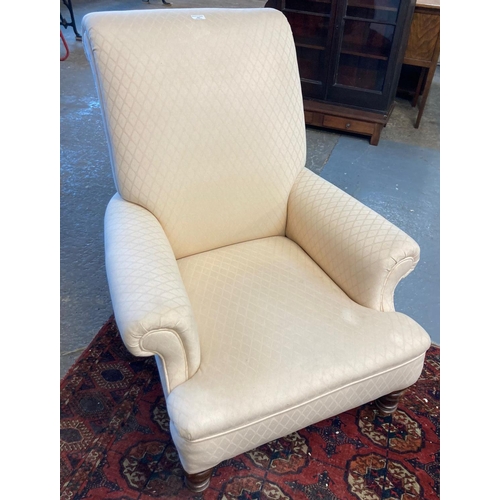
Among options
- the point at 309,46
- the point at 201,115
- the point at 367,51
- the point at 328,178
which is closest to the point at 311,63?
the point at 309,46

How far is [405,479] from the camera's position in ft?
3.90

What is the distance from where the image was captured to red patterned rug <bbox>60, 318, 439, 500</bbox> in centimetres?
A: 114

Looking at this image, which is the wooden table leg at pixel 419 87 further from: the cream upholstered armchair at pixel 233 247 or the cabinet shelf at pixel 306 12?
the cream upholstered armchair at pixel 233 247

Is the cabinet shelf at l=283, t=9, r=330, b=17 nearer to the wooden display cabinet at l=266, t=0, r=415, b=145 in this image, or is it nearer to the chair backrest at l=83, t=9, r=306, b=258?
the wooden display cabinet at l=266, t=0, r=415, b=145

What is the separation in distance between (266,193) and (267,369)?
1.89ft

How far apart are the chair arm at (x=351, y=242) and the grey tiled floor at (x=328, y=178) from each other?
1.90 feet

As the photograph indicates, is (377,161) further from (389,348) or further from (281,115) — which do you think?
(389,348)

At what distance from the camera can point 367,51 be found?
8.68 ft

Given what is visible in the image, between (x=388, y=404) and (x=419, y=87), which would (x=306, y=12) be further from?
(x=388, y=404)

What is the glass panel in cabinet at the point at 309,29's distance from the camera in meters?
2.65

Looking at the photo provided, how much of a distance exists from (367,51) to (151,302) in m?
2.37

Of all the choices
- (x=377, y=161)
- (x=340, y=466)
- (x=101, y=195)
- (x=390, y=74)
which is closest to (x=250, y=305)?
(x=340, y=466)

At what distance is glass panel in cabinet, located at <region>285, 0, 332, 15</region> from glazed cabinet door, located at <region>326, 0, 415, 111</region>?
84mm

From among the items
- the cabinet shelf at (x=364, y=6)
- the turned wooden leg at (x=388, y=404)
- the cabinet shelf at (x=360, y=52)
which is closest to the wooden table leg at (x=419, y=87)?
the cabinet shelf at (x=360, y=52)
